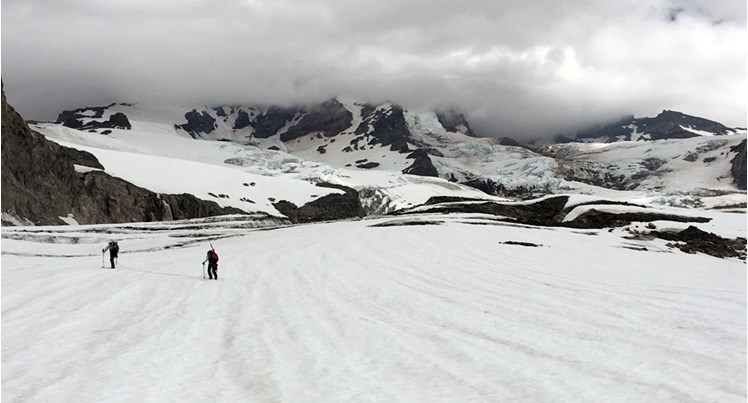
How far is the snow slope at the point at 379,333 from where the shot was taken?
645 cm

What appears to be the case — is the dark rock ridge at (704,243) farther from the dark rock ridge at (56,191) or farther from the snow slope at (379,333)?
the dark rock ridge at (56,191)

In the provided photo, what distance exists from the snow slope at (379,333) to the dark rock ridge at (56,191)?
167ft

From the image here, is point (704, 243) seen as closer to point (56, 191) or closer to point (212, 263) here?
point (212, 263)

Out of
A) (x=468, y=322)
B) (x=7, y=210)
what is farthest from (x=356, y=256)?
(x=7, y=210)

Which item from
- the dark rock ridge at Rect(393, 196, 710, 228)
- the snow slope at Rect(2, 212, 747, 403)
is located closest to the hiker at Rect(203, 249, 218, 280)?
the snow slope at Rect(2, 212, 747, 403)

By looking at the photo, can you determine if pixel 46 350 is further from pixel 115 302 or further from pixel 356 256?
pixel 356 256

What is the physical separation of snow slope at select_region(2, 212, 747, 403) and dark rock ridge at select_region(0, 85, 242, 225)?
5094 centimetres

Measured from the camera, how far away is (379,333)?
9.54 metres

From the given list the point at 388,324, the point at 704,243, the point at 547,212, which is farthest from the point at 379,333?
the point at 547,212

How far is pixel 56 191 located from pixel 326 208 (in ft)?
218

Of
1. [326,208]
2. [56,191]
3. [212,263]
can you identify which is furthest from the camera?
[326,208]

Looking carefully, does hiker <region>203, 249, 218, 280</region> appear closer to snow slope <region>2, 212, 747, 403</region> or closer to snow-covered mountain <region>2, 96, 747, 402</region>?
snow-covered mountain <region>2, 96, 747, 402</region>

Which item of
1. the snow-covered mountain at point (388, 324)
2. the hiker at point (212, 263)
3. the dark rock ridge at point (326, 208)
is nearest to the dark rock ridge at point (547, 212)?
the snow-covered mountain at point (388, 324)

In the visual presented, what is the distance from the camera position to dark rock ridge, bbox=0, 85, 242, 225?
6194 centimetres
